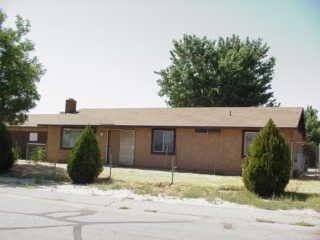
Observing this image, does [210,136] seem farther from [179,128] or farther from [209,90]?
[209,90]

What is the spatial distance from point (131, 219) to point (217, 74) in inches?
1308

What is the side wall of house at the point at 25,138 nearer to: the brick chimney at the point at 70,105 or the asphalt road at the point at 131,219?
the brick chimney at the point at 70,105

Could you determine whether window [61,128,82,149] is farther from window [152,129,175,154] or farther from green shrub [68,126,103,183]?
green shrub [68,126,103,183]

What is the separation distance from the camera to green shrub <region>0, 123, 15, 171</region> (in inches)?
766

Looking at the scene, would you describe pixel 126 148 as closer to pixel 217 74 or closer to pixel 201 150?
pixel 201 150

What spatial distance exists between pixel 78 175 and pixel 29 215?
24.3 feet

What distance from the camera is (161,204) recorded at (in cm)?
1223

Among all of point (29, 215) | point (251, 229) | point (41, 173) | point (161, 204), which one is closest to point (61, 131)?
point (41, 173)

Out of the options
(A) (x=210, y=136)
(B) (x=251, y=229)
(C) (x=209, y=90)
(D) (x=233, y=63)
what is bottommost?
(B) (x=251, y=229)

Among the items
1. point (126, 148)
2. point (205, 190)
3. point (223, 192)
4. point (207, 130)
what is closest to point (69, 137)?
point (126, 148)

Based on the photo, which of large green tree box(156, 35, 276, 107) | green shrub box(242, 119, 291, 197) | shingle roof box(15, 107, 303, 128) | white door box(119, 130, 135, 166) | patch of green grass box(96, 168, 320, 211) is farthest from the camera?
large green tree box(156, 35, 276, 107)

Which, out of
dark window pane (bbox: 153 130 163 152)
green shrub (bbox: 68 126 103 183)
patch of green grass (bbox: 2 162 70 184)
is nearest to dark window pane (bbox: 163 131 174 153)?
dark window pane (bbox: 153 130 163 152)

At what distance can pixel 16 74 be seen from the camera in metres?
21.0

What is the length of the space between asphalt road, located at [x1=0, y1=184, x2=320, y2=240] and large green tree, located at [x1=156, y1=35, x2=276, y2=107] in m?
29.2
